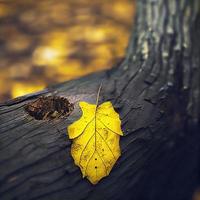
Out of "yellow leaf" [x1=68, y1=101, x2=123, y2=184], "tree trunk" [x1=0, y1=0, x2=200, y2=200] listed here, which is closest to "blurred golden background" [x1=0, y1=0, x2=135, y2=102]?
"tree trunk" [x1=0, y1=0, x2=200, y2=200]

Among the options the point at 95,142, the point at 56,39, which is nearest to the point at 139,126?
the point at 95,142

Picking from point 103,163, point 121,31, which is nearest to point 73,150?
point 103,163

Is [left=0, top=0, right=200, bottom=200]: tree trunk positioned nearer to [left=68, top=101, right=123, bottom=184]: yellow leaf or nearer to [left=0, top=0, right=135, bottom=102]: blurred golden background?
[left=68, top=101, right=123, bottom=184]: yellow leaf

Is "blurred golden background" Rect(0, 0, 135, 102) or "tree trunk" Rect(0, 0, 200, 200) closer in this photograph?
"tree trunk" Rect(0, 0, 200, 200)

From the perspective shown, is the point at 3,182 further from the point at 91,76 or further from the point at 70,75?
the point at 70,75

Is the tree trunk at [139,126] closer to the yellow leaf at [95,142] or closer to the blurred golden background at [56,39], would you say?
the yellow leaf at [95,142]

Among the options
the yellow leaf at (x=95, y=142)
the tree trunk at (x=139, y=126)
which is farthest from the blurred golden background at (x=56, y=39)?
the yellow leaf at (x=95, y=142)
